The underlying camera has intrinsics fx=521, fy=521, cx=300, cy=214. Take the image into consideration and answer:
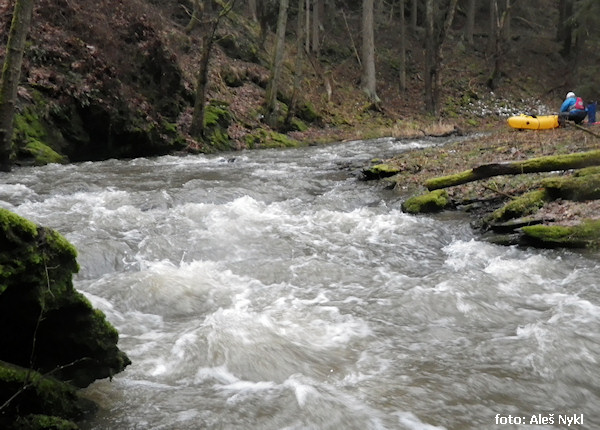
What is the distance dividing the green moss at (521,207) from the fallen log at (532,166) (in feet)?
3.20

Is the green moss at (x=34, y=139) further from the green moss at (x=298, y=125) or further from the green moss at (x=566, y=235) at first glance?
the green moss at (x=298, y=125)

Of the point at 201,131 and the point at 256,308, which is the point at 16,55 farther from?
the point at 256,308

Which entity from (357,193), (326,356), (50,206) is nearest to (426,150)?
(357,193)

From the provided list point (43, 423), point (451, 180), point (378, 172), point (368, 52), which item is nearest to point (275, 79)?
point (368, 52)

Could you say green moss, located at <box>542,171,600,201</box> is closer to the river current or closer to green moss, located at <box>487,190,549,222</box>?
green moss, located at <box>487,190,549,222</box>

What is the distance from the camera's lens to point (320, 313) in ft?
17.4

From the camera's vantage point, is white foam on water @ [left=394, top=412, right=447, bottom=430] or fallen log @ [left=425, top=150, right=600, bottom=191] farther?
fallen log @ [left=425, top=150, right=600, bottom=191]

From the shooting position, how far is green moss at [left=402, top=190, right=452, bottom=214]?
9.41 metres

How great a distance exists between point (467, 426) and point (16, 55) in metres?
11.0

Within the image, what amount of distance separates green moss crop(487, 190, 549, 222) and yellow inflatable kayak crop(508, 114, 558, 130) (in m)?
8.46

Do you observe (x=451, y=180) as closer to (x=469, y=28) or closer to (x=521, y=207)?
(x=521, y=207)

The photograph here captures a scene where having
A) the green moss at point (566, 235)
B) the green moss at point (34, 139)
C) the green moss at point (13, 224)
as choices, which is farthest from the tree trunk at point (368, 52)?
the green moss at point (13, 224)

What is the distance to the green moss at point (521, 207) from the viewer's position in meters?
8.13

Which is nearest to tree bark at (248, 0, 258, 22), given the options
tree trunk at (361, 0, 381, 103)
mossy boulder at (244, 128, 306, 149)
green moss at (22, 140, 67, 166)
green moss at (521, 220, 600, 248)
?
tree trunk at (361, 0, 381, 103)
